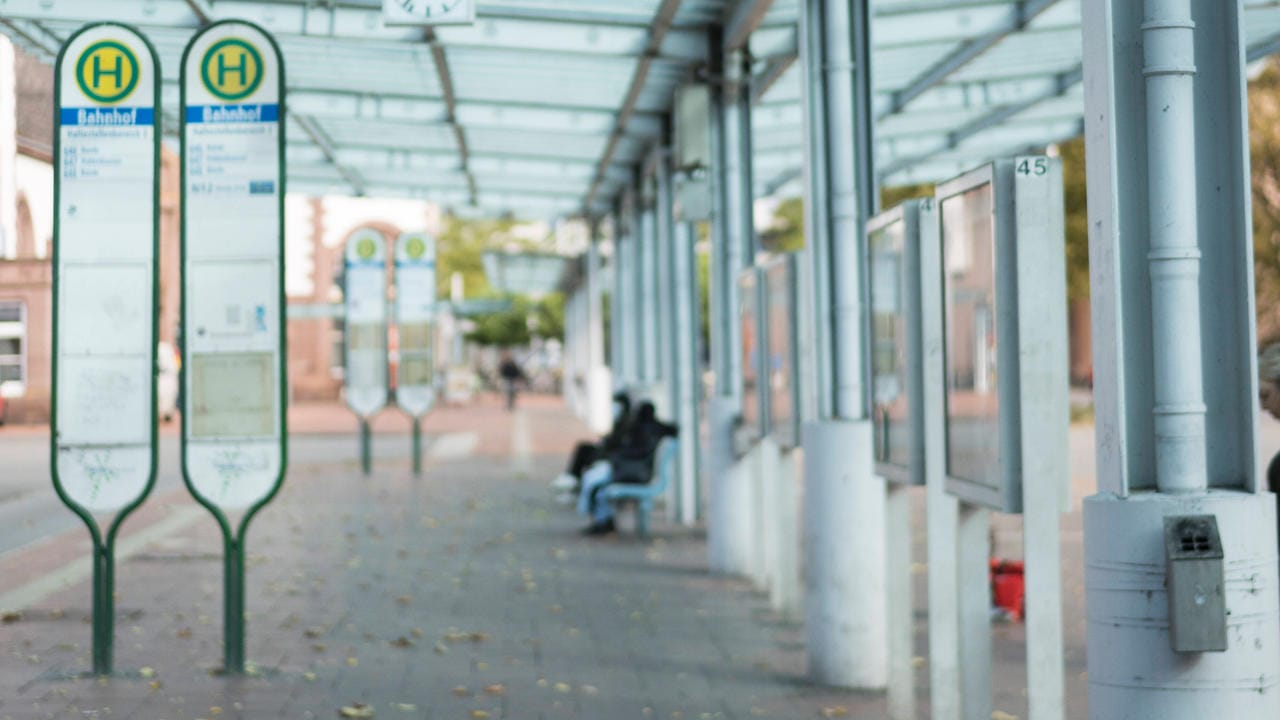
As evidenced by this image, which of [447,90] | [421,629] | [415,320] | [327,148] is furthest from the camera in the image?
[415,320]

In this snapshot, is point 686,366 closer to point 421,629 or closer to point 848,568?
point 421,629

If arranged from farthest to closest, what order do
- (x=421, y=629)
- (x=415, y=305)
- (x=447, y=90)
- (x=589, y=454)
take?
(x=415, y=305)
(x=589, y=454)
(x=447, y=90)
(x=421, y=629)

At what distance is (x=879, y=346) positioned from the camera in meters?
7.50

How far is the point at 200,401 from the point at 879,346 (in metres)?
3.06

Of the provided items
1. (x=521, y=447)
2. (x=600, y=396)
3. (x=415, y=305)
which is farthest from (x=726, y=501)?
(x=600, y=396)

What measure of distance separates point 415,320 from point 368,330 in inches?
25.1

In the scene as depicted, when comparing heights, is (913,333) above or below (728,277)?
below

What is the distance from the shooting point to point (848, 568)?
7883 millimetres

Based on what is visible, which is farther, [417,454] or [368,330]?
[368,330]

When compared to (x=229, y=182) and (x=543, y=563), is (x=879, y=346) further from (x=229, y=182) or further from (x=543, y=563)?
(x=543, y=563)

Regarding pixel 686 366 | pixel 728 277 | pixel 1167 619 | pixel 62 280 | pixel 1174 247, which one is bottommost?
pixel 1167 619

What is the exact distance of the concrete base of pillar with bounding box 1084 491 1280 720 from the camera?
4238 millimetres

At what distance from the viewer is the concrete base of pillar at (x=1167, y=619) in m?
4.24

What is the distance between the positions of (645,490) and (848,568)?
624cm
